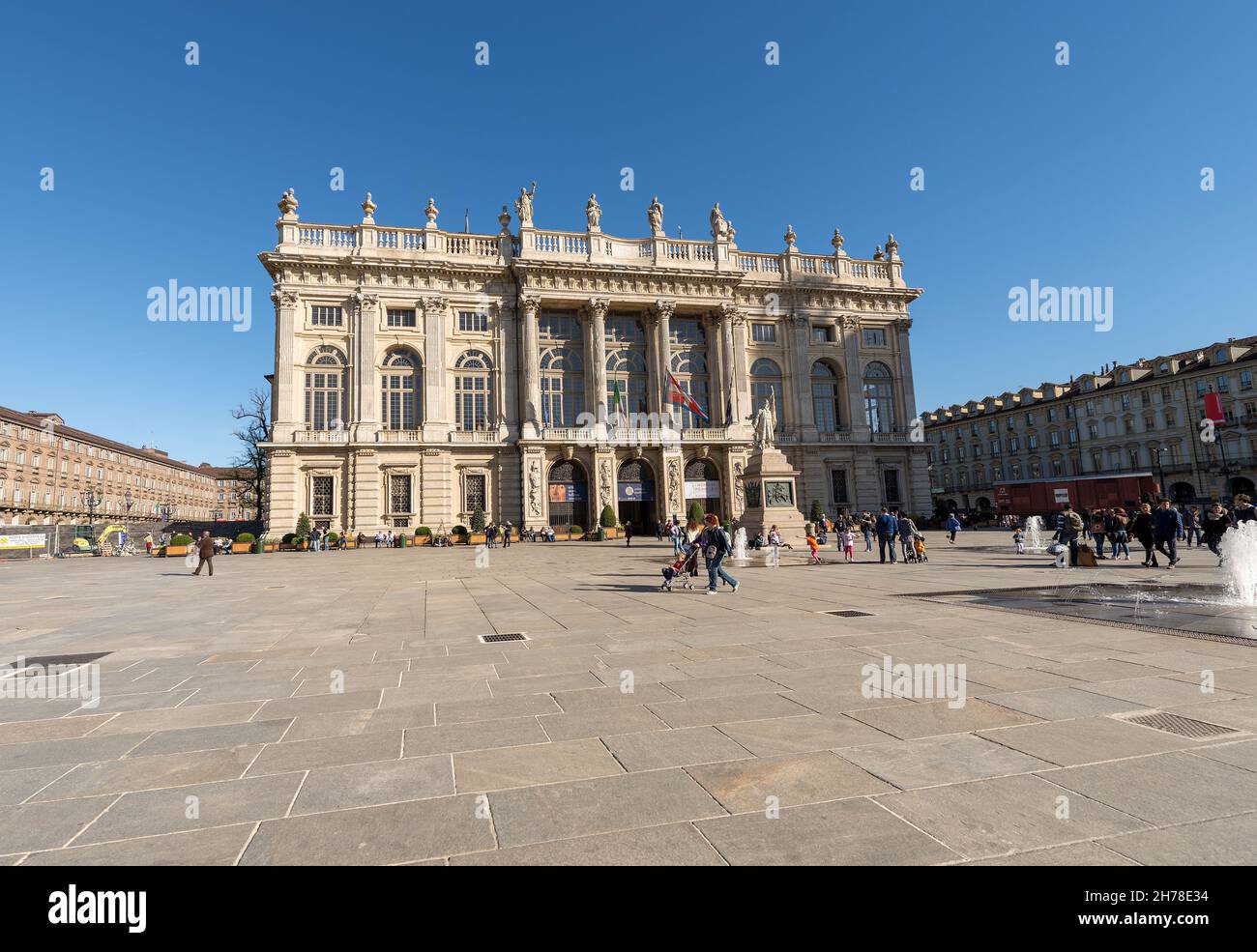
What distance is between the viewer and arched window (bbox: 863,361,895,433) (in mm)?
48906

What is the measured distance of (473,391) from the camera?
41.7m

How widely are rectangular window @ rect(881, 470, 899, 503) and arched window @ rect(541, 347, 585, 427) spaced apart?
78.9ft

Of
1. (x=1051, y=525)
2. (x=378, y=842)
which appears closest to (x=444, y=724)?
(x=378, y=842)

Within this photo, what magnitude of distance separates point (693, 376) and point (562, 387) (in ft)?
32.0

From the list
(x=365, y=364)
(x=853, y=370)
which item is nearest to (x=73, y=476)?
(x=365, y=364)

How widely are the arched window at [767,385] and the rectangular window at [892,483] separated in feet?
30.7

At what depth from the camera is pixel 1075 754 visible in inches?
150

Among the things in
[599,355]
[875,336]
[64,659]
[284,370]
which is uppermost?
[875,336]

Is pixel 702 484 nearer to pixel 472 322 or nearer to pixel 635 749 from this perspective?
pixel 472 322

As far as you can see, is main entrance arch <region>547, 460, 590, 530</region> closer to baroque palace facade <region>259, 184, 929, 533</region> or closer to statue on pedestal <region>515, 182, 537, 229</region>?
baroque palace facade <region>259, 184, 929, 533</region>

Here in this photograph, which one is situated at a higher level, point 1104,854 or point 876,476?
point 876,476
